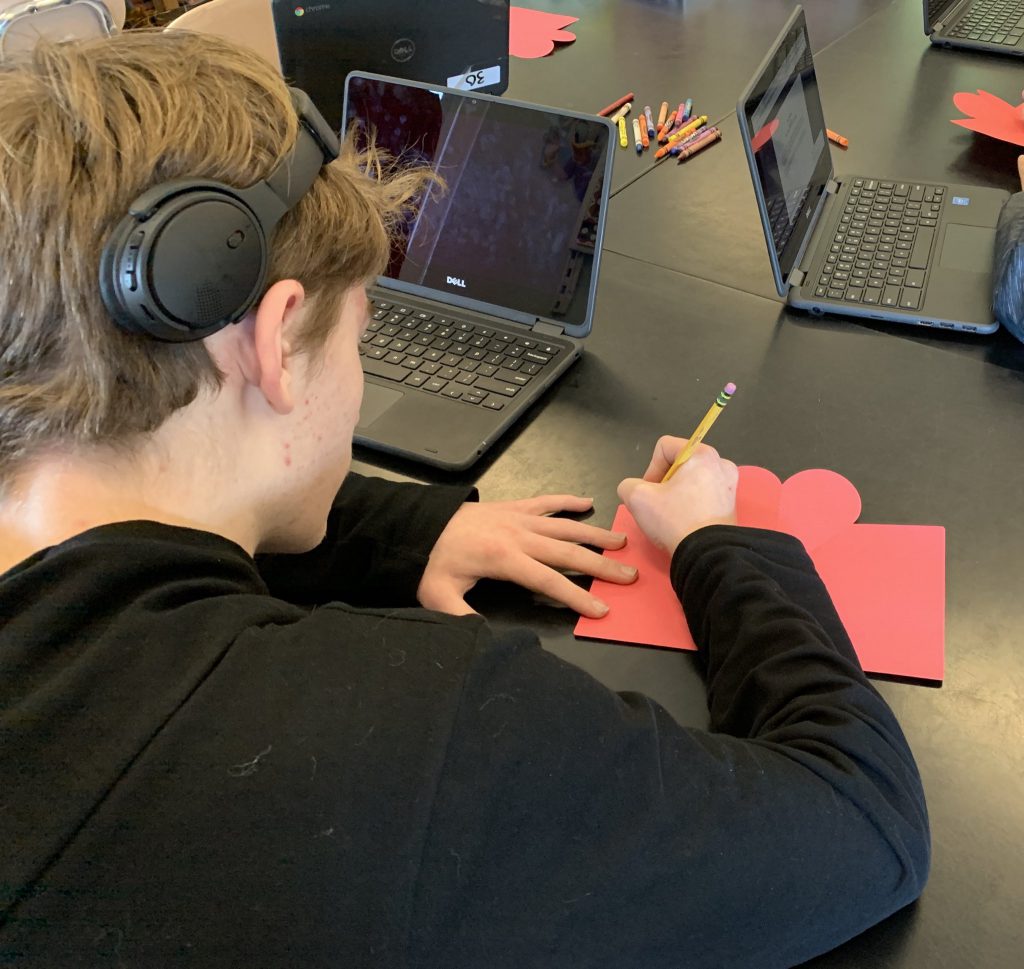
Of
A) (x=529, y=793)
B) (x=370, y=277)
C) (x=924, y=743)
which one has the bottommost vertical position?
(x=924, y=743)

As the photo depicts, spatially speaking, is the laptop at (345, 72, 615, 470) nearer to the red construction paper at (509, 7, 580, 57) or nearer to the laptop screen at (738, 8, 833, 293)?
the laptop screen at (738, 8, 833, 293)

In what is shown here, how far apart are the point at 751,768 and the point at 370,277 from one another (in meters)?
0.41

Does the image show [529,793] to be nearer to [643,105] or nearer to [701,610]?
[701,610]

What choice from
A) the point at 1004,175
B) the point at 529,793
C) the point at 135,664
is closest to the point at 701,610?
the point at 529,793

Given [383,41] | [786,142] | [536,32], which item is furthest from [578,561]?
[536,32]

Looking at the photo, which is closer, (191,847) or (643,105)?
(191,847)

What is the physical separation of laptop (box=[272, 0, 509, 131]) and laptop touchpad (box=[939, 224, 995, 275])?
0.71 metres

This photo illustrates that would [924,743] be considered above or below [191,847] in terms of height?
below

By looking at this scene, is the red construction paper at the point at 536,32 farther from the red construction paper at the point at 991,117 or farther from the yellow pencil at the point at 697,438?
the yellow pencil at the point at 697,438

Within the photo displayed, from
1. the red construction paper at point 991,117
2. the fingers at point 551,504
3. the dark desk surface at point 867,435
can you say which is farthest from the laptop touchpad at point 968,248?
the fingers at point 551,504

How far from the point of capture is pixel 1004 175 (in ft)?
4.39

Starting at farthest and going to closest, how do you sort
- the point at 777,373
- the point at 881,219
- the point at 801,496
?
the point at 881,219 < the point at 777,373 < the point at 801,496

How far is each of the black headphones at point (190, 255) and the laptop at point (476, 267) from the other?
38 cm

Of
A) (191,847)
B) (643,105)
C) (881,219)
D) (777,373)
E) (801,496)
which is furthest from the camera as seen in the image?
(643,105)
